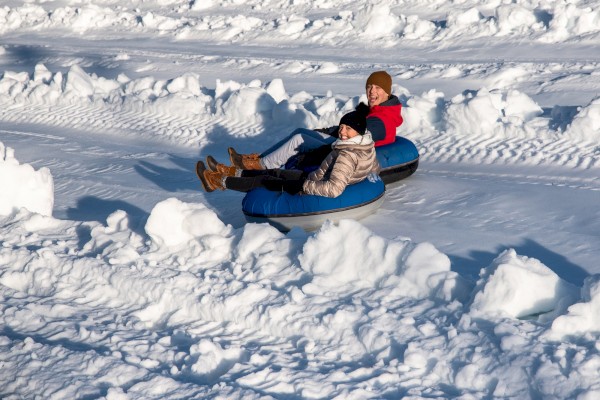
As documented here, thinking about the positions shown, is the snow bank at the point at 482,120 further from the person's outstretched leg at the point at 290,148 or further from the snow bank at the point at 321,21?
the snow bank at the point at 321,21

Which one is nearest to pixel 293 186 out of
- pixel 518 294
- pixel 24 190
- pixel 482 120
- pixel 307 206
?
pixel 307 206

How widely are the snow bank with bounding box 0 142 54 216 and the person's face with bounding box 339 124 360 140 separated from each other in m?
3.25

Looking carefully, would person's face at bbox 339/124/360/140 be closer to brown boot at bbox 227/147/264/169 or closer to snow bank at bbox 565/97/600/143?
brown boot at bbox 227/147/264/169

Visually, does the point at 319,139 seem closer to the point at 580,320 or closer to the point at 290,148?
the point at 290,148

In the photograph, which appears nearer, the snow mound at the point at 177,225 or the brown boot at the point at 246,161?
the snow mound at the point at 177,225

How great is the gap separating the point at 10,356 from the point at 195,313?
Result: 123 cm

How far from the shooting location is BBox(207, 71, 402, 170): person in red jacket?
759 centimetres

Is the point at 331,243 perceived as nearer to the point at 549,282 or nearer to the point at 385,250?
the point at 385,250

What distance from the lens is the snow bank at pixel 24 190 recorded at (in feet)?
26.1

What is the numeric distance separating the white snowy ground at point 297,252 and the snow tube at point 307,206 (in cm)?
16

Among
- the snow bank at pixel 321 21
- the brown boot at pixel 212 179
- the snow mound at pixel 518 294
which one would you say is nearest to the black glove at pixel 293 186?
the brown boot at pixel 212 179

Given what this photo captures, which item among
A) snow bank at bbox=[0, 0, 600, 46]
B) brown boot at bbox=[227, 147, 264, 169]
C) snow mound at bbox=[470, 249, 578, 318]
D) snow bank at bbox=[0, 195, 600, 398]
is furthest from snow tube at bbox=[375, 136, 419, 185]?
snow bank at bbox=[0, 0, 600, 46]

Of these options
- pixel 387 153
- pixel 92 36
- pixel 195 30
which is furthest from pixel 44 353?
pixel 92 36

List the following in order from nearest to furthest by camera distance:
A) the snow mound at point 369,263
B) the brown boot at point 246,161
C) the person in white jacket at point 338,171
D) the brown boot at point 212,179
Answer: the snow mound at point 369,263 → the person in white jacket at point 338,171 → the brown boot at point 212,179 → the brown boot at point 246,161
